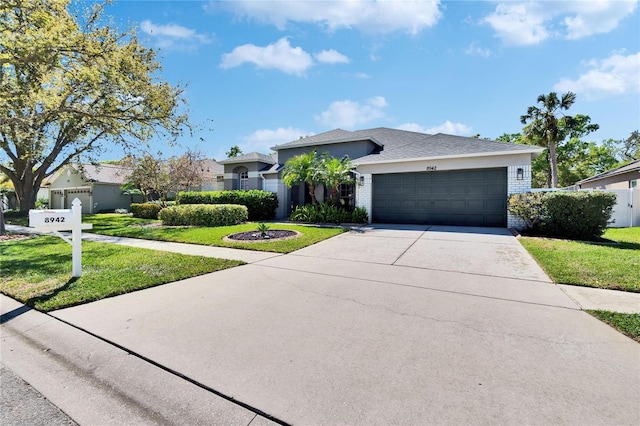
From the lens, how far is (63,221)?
5098 millimetres

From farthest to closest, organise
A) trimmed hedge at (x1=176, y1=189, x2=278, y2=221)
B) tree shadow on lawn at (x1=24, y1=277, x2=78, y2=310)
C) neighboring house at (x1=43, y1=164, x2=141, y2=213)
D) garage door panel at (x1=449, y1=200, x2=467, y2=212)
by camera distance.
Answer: neighboring house at (x1=43, y1=164, x2=141, y2=213)
trimmed hedge at (x1=176, y1=189, x2=278, y2=221)
garage door panel at (x1=449, y1=200, x2=467, y2=212)
tree shadow on lawn at (x1=24, y1=277, x2=78, y2=310)

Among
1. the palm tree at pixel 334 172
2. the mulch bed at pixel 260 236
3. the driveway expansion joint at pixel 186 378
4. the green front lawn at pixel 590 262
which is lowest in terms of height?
the driveway expansion joint at pixel 186 378

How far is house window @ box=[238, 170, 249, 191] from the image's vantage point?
19.6 meters

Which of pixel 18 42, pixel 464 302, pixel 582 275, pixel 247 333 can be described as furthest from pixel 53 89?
pixel 582 275

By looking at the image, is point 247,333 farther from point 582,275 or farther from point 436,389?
point 582,275

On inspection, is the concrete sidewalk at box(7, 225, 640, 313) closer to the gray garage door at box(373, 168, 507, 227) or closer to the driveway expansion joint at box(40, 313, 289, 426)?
the gray garage door at box(373, 168, 507, 227)

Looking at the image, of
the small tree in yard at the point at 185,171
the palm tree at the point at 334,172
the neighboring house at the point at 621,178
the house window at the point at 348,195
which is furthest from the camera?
the small tree in yard at the point at 185,171

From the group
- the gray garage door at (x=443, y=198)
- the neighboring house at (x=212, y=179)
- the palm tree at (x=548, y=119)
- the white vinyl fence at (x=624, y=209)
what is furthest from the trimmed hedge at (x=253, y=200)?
the palm tree at (x=548, y=119)

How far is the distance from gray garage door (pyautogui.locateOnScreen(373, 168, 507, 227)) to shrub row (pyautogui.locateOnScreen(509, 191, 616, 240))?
1.96m

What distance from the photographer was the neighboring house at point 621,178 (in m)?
16.9

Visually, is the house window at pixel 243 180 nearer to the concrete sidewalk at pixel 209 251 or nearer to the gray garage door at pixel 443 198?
the gray garage door at pixel 443 198

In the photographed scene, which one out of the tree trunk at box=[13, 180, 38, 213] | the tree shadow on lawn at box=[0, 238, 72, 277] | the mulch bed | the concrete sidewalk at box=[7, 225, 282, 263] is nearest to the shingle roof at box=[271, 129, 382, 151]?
the mulch bed

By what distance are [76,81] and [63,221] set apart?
1047cm

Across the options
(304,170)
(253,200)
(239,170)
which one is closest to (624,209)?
(304,170)
